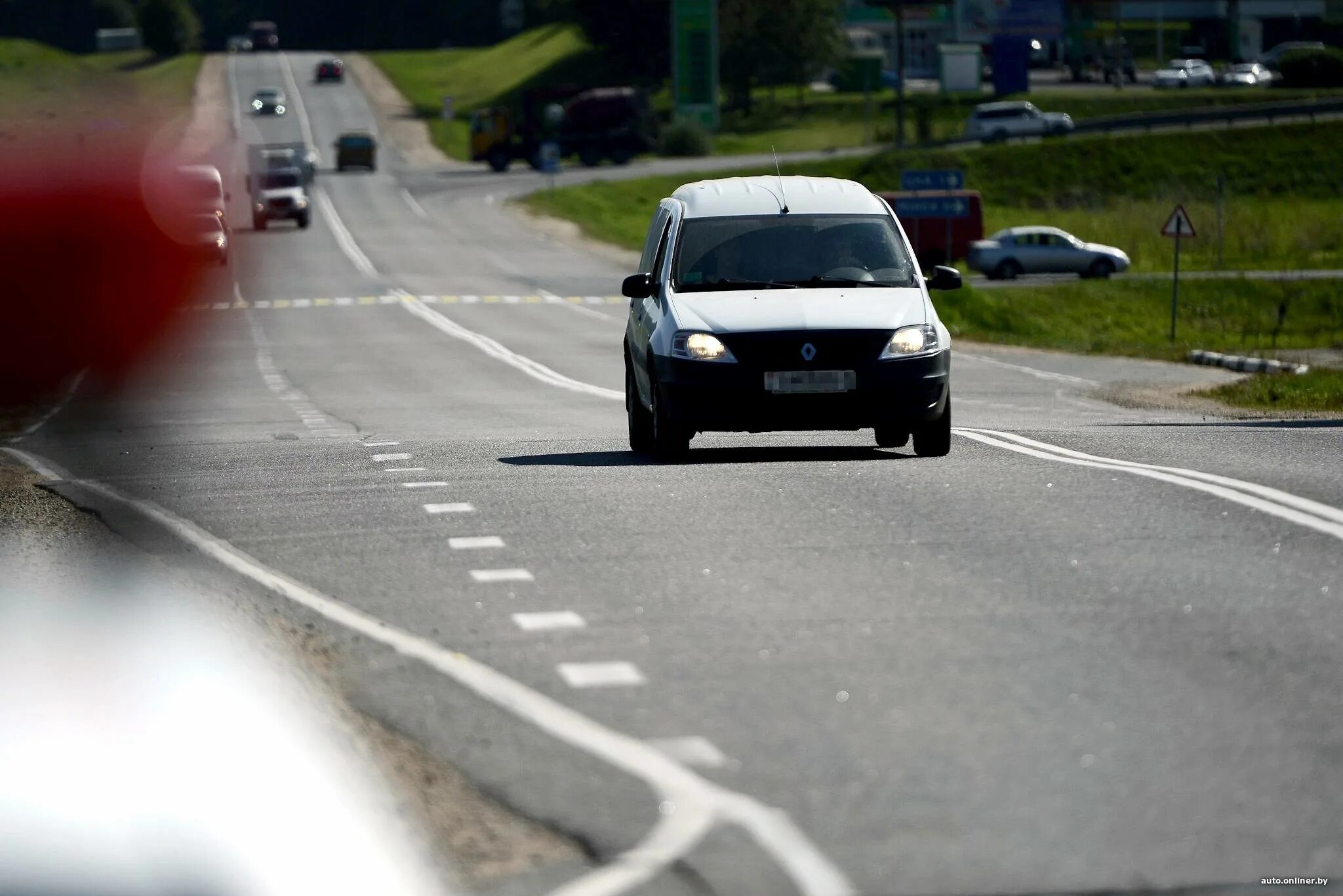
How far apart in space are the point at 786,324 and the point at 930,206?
43327mm

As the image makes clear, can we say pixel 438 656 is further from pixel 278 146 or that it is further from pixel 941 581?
pixel 278 146

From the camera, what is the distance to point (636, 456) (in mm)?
15031

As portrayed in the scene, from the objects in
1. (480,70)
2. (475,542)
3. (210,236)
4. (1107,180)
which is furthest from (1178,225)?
(480,70)

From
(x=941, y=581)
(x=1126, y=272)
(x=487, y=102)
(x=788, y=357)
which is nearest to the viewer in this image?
(x=941, y=581)

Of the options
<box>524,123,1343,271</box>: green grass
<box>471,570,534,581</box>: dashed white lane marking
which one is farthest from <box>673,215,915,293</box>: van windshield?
<box>524,123,1343,271</box>: green grass

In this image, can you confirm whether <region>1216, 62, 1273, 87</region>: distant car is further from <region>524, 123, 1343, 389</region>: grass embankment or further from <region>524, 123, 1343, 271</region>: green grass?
<region>524, 123, 1343, 389</region>: grass embankment

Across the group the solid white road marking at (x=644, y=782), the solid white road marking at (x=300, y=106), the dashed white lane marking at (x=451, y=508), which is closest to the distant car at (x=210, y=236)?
the dashed white lane marking at (x=451, y=508)

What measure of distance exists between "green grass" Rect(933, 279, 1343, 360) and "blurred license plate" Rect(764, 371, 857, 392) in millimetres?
30139

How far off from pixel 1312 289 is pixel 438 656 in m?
46.7

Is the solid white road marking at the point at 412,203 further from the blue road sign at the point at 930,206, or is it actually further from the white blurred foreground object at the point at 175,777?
the white blurred foreground object at the point at 175,777

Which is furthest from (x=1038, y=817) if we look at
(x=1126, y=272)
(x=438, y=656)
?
(x=1126, y=272)

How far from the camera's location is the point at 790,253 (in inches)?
578

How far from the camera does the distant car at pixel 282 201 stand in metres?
69.2

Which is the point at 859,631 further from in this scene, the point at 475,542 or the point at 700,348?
the point at 700,348
